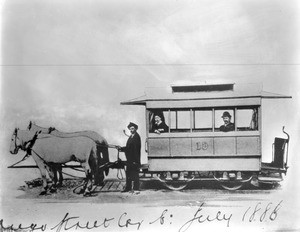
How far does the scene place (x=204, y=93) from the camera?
10.9 ft

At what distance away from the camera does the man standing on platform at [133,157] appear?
335 cm

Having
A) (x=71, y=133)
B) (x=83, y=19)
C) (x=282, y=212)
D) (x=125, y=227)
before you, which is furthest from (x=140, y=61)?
(x=282, y=212)

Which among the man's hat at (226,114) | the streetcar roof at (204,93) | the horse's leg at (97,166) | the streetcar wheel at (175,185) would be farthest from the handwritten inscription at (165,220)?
the streetcar roof at (204,93)

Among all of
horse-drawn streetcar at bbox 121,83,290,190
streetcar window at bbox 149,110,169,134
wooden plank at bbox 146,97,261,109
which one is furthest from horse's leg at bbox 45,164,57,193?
wooden plank at bbox 146,97,261,109

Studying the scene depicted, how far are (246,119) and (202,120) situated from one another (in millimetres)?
326

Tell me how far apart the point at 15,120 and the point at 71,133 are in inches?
17.4

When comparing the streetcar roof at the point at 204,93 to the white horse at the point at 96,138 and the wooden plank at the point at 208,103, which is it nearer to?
the wooden plank at the point at 208,103

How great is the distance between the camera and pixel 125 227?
11.0 ft

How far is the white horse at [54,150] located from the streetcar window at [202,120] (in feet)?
2.58

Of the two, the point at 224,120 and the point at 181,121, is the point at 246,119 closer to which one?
the point at 224,120

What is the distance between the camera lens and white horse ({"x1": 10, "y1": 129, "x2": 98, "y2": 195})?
336 centimetres

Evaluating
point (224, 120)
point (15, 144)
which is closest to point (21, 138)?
point (15, 144)

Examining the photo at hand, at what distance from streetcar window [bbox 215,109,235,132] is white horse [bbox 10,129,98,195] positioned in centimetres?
94

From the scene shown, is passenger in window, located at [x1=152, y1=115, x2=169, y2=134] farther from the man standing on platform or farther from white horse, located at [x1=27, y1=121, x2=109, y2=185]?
Answer: white horse, located at [x1=27, y1=121, x2=109, y2=185]
